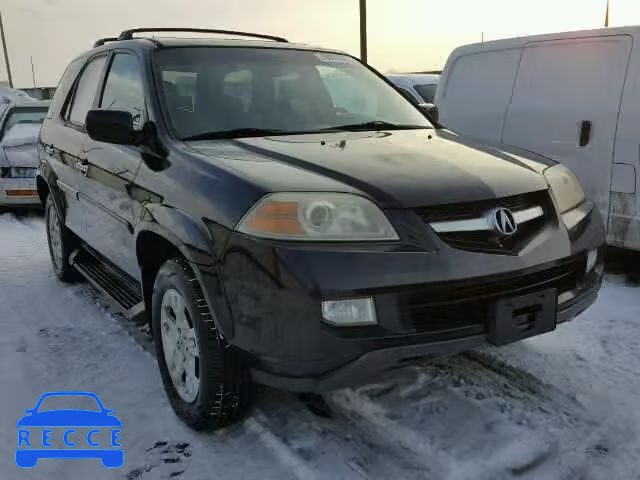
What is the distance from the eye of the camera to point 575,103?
4965 mm

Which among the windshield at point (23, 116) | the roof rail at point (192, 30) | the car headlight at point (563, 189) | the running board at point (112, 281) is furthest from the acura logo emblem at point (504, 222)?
the windshield at point (23, 116)

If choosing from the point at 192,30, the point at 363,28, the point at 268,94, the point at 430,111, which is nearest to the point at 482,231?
the point at 268,94

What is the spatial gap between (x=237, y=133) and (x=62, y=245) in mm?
2585

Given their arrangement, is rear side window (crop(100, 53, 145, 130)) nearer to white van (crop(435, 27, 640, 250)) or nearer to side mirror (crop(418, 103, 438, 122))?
side mirror (crop(418, 103, 438, 122))

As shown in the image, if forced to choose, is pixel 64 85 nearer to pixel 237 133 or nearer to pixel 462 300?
pixel 237 133

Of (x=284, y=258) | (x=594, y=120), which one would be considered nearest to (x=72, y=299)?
(x=284, y=258)

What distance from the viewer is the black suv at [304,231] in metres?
2.22

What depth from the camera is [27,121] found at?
29.6 ft

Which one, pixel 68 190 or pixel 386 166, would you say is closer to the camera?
pixel 386 166

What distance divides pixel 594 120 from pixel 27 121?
754cm

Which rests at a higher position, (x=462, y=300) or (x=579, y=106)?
(x=579, y=106)

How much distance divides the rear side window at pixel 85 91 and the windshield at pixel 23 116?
4.85 metres

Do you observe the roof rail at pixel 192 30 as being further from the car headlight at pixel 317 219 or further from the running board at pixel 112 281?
the car headlight at pixel 317 219

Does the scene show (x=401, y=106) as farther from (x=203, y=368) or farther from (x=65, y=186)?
(x=65, y=186)
